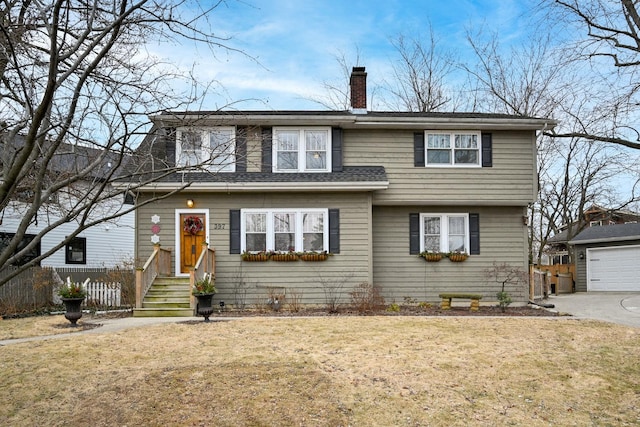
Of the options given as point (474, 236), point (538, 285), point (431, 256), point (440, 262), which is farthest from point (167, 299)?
point (538, 285)

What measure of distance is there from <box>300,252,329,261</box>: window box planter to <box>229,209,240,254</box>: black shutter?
6.36 feet

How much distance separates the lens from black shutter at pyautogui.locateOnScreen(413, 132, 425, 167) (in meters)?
16.8

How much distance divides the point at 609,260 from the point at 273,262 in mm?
18004

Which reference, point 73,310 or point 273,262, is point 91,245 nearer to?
point 273,262

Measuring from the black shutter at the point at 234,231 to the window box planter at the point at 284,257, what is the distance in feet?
3.58

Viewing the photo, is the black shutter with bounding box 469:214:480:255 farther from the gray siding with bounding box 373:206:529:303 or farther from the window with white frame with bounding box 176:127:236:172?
the window with white frame with bounding box 176:127:236:172

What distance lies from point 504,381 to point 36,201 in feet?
23.1

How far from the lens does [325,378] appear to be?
327 inches

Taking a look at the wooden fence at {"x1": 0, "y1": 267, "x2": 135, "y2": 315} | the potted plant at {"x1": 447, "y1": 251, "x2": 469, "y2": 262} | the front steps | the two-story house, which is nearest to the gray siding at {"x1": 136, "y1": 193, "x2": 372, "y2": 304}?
the two-story house

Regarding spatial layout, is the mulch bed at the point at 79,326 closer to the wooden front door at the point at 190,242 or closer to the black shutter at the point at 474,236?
the wooden front door at the point at 190,242

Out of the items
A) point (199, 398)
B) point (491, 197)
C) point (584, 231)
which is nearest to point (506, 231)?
point (491, 197)

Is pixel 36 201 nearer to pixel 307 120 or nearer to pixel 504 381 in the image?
pixel 504 381

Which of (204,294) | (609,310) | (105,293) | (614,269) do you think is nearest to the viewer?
(204,294)

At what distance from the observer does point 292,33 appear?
6.67 m
